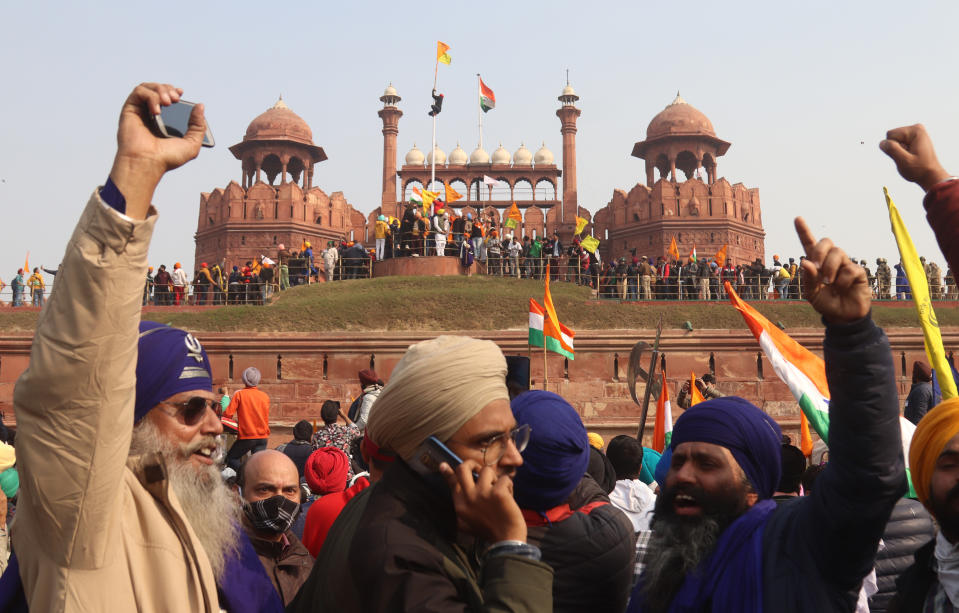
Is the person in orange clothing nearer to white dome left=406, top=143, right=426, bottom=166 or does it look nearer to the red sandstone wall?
the red sandstone wall

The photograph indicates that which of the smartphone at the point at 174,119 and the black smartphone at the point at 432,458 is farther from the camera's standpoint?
the black smartphone at the point at 432,458

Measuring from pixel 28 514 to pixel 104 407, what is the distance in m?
0.26

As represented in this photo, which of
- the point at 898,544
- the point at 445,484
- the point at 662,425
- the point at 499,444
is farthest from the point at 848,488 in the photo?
the point at 662,425

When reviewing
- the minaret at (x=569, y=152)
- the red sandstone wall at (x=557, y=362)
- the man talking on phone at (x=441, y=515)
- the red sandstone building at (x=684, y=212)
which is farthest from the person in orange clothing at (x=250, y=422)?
the minaret at (x=569, y=152)

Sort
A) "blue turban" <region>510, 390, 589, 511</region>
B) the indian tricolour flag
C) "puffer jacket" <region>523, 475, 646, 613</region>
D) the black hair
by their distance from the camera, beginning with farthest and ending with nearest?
the black hair
the indian tricolour flag
"blue turban" <region>510, 390, 589, 511</region>
"puffer jacket" <region>523, 475, 646, 613</region>

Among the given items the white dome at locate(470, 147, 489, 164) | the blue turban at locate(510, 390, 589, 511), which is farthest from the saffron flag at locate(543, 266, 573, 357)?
the white dome at locate(470, 147, 489, 164)

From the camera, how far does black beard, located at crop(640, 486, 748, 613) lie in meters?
2.35

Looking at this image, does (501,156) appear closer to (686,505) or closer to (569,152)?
(569,152)

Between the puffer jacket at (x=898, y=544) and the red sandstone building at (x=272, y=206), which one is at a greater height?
the red sandstone building at (x=272, y=206)

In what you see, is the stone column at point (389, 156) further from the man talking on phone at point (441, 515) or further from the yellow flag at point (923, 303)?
the man talking on phone at point (441, 515)

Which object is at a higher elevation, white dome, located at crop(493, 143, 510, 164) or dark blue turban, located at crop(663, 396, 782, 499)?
white dome, located at crop(493, 143, 510, 164)

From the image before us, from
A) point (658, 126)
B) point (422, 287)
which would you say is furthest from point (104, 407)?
point (658, 126)

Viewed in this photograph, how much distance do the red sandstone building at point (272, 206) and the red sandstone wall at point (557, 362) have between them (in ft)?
61.8

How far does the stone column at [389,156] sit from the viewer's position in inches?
1656
